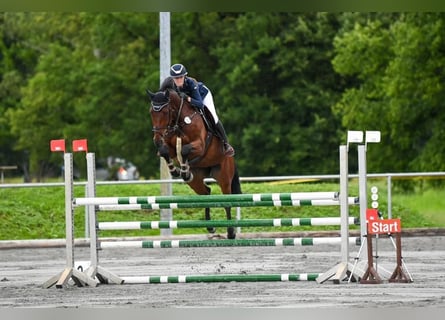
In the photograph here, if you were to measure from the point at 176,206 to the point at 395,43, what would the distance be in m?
22.4

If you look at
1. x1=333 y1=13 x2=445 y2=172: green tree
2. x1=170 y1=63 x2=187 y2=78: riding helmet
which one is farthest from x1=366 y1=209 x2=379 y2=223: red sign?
x1=333 y1=13 x2=445 y2=172: green tree

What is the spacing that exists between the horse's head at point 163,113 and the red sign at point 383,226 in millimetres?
2172

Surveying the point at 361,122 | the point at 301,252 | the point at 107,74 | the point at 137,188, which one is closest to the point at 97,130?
the point at 107,74

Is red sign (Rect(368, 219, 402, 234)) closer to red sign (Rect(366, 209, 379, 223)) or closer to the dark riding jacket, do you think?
red sign (Rect(366, 209, 379, 223))

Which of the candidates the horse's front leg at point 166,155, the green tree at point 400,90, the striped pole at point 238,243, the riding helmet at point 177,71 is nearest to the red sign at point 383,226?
the striped pole at point 238,243

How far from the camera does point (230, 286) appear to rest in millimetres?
10727

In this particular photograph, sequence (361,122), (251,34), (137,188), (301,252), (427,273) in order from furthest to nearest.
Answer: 1. (251,34)
2. (361,122)
3. (137,188)
4. (301,252)
5. (427,273)

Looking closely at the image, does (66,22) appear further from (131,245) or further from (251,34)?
(131,245)

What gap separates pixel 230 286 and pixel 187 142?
1.70 metres

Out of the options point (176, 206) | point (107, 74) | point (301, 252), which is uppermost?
point (107, 74)

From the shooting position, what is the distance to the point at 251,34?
121 ft

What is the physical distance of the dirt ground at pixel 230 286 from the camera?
9250 mm

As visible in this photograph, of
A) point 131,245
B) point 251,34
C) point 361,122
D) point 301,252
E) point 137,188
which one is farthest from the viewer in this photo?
point 251,34

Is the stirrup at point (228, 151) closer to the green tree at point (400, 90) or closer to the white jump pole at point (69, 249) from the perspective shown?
the white jump pole at point (69, 249)
